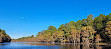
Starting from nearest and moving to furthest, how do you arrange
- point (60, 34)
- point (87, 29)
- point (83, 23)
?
point (87, 29) < point (60, 34) < point (83, 23)

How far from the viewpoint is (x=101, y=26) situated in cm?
8238

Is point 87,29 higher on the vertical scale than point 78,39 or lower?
higher

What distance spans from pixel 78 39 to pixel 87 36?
1664 cm

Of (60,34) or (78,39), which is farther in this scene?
(60,34)

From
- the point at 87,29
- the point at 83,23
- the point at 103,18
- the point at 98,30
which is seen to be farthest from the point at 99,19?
the point at 83,23

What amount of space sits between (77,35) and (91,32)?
727 inches

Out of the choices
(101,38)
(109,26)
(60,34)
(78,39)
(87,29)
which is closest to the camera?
(109,26)

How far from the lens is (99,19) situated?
90.3 m

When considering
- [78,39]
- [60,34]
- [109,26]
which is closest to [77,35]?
[78,39]

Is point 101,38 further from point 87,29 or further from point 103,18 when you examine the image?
point 103,18

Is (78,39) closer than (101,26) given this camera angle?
No

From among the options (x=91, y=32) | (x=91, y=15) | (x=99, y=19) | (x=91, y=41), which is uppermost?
(x=91, y=15)

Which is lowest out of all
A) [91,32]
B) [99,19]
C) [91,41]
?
[91,41]

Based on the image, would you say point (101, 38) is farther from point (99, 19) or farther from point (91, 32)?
point (99, 19)
